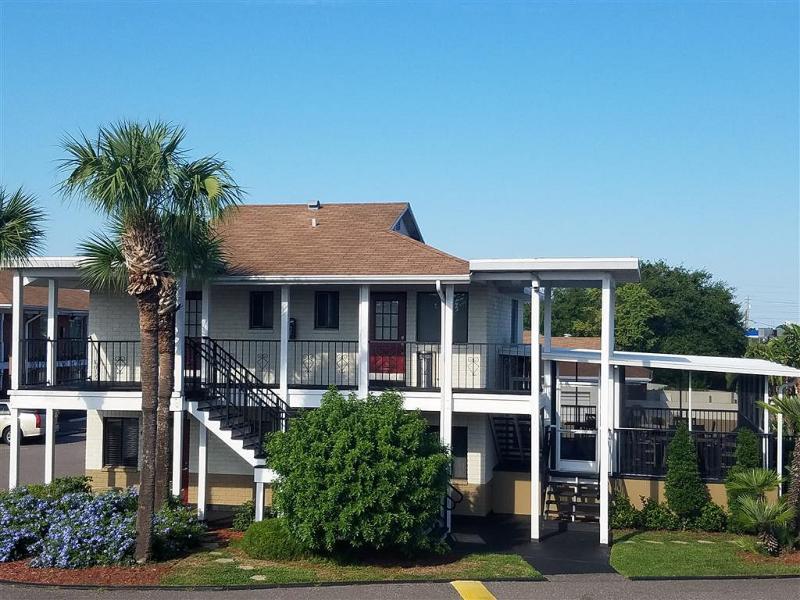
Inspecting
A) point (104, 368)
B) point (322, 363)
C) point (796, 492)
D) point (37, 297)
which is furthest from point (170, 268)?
point (37, 297)

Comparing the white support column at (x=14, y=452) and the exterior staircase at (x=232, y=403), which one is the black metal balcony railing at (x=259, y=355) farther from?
the white support column at (x=14, y=452)

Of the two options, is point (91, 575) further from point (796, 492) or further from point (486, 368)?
point (796, 492)

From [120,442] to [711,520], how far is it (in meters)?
13.1

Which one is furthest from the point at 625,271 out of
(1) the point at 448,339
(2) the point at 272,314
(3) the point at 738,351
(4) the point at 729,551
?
(3) the point at 738,351

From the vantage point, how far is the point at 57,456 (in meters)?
28.8

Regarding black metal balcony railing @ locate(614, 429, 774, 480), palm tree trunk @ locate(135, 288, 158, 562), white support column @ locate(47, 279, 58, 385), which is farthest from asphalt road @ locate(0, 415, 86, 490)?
black metal balcony railing @ locate(614, 429, 774, 480)

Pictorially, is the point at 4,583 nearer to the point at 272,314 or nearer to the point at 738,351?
the point at 272,314

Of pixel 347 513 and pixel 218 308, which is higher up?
pixel 218 308

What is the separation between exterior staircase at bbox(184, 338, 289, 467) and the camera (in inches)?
647

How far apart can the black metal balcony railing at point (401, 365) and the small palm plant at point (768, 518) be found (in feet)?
21.9

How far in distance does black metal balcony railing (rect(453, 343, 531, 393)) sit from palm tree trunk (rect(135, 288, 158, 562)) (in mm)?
6783

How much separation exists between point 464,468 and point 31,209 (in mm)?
10183

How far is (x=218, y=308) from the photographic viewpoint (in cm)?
1962

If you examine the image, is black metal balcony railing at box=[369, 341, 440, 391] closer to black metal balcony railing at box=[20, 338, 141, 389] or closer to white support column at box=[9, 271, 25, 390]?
black metal balcony railing at box=[20, 338, 141, 389]
